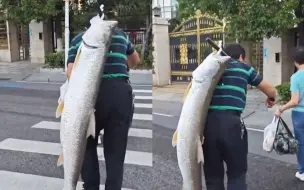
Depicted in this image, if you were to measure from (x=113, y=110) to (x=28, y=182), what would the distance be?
2.36m

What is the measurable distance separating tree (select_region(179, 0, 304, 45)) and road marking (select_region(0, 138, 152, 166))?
5.99 meters

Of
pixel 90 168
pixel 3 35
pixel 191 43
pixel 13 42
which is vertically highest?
pixel 3 35

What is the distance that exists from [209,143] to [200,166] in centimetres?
24

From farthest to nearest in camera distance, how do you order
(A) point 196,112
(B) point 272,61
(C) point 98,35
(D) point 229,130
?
(B) point 272,61 < (D) point 229,130 < (A) point 196,112 < (C) point 98,35

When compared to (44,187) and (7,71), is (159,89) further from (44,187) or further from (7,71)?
(44,187)

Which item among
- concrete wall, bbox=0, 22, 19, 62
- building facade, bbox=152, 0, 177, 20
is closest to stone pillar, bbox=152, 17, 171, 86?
concrete wall, bbox=0, 22, 19, 62

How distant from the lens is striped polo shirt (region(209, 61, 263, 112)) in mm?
3273

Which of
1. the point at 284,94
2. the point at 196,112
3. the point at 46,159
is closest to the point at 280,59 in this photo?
the point at 284,94

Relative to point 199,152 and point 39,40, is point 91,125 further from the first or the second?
point 39,40

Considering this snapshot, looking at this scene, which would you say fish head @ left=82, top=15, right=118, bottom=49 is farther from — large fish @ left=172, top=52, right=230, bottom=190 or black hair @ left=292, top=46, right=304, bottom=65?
black hair @ left=292, top=46, right=304, bottom=65

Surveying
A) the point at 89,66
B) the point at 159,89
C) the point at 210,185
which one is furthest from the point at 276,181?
the point at 159,89

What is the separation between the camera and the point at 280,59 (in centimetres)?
1311

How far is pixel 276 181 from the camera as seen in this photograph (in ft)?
16.2

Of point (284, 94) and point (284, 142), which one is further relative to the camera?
point (284, 94)
